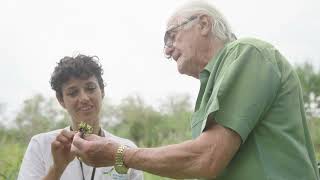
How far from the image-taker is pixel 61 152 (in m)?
2.88

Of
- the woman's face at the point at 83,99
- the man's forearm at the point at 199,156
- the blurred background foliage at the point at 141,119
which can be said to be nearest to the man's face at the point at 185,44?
the man's forearm at the point at 199,156

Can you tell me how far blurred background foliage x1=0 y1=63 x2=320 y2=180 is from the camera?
9953mm

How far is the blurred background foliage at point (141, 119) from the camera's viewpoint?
995 centimetres

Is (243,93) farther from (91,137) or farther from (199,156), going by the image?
(91,137)

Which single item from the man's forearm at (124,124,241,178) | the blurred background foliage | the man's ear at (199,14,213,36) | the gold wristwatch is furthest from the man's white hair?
the blurred background foliage

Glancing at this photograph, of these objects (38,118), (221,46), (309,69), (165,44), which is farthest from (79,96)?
(309,69)

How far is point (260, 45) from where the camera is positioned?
6.46ft

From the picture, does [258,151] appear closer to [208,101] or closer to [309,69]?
[208,101]

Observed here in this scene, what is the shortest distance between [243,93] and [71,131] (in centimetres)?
121

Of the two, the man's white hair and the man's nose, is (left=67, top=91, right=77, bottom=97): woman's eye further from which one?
the man's white hair

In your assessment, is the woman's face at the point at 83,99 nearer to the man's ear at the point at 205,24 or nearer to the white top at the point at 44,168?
the white top at the point at 44,168

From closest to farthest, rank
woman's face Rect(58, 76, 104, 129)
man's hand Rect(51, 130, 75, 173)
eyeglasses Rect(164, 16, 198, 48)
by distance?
eyeglasses Rect(164, 16, 198, 48)
man's hand Rect(51, 130, 75, 173)
woman's face Rect(58, 76, 104, 129)

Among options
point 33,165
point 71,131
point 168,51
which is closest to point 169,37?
point 168,51

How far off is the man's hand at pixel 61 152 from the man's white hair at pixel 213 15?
0.93 m
